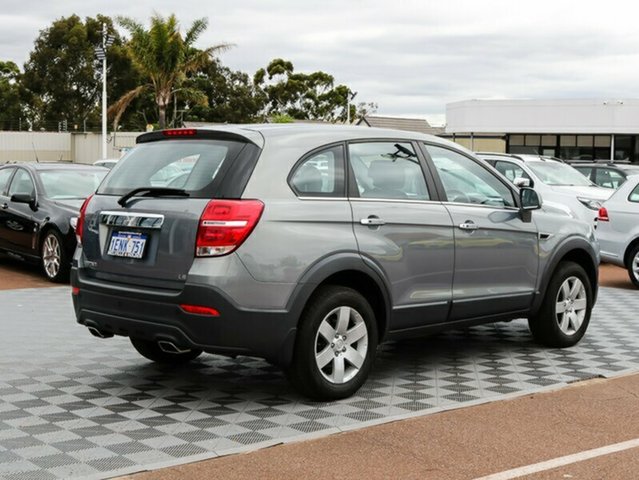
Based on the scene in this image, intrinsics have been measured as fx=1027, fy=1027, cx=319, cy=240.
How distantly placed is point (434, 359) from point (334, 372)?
1.89 m

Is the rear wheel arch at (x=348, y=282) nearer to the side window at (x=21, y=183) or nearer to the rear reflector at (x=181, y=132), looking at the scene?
the rear reflector at (x=181, y=132)

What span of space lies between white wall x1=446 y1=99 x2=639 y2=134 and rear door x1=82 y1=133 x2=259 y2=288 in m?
44.8

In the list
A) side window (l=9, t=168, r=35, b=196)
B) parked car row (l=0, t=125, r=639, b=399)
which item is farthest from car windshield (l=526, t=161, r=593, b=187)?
parked car row (l=0, t=125, r=639, b=399)

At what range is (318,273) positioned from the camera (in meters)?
6.43

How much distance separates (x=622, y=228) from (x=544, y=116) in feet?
124

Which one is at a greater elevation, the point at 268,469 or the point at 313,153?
the point at 313,153

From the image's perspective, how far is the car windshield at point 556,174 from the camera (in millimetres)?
18438

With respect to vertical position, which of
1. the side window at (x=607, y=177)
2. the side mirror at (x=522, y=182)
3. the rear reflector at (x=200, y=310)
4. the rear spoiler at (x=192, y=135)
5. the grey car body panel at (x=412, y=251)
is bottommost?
the rear reflector at (x=200, y=310)

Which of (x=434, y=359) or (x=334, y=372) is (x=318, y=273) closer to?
(x=334, y=372)

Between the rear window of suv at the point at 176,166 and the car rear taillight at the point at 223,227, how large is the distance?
162 mm

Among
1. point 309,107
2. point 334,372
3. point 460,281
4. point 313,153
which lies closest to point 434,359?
point 460,281

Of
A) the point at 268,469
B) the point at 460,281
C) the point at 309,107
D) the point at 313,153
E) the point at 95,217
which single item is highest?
the point at 309,107

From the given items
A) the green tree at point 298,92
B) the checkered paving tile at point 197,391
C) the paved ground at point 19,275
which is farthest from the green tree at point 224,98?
the checkered paving tile at point 197,391

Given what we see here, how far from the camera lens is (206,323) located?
20.2 ft
